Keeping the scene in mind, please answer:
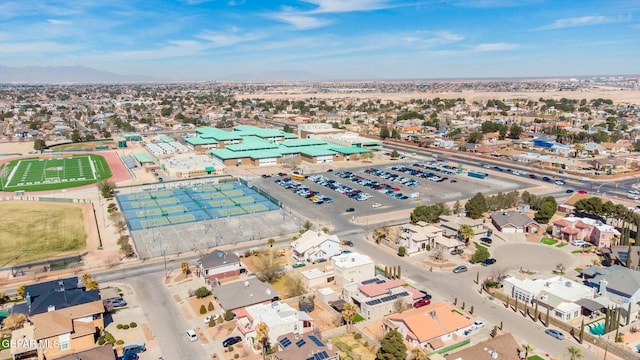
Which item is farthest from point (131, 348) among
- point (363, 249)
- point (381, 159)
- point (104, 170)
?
point (381, 159)

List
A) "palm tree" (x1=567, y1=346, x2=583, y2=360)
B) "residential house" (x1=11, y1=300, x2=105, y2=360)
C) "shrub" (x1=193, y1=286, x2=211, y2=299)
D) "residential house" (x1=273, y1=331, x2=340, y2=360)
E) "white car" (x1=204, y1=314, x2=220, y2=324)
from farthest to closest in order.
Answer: "shrub" (x1=193, y1=286, x2=211, y2=299) → "white car" (x1=204, y1=314, x2=220, y2=324) → "residential house" (x1=11, y1=300, x2=105, y2=360) → "palm tree" (x1=567, y1=346, x2=583, y2=360) → "residential house" (x1=273, y1=331, x2=340, y2=360)

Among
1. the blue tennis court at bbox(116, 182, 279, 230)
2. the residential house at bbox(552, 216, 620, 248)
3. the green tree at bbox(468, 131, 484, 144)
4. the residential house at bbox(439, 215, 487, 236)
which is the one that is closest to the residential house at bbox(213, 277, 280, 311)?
the blue tennis court at bbox(116, 182, 279, 230)

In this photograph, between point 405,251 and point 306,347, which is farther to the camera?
point 405,251

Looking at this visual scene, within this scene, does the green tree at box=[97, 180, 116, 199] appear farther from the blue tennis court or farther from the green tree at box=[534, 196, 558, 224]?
the green tree at box=[534, 196, 558, 224]

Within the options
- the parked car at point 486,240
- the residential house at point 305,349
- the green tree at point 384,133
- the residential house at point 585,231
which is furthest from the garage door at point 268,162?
the residential house at point 305,349

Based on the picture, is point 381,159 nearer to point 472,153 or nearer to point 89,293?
point 472,153

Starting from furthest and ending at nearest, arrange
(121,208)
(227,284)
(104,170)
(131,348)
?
(104,170), (121,208), (227,284), (131,348)

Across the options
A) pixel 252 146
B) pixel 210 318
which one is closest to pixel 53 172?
pixel 252 146

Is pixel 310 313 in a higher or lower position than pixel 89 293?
lower
